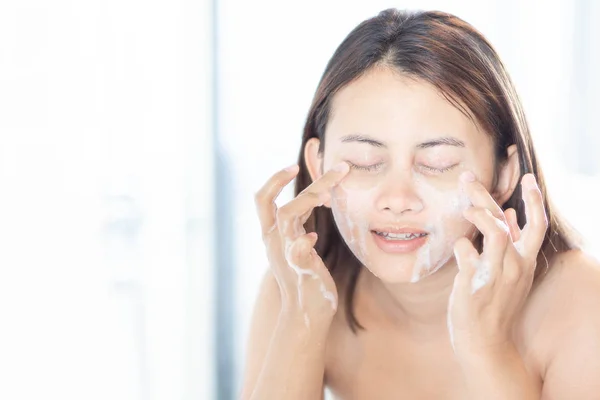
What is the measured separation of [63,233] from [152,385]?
0.56 m

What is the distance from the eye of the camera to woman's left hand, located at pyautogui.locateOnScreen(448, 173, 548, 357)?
39.6 inches

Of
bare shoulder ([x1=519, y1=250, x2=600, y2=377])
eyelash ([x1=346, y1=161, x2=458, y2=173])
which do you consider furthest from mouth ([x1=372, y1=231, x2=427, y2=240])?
bare shoulder ([x1=519, y1=250, x2=600, y2=377])

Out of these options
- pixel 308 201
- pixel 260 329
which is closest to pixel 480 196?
pixel 308 201

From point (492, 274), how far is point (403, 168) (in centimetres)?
20

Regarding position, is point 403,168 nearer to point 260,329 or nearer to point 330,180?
point 330,180

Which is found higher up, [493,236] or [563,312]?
[493,236]

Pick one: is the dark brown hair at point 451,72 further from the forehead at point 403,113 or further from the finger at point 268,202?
the finger at point 268,202

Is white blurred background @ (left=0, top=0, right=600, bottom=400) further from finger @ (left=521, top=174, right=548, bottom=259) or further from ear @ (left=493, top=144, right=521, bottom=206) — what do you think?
finger @ (left=521, top=174, right=548, bottom=259)

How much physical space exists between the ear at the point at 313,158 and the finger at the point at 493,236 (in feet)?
1.06

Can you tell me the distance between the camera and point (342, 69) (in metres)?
1.17

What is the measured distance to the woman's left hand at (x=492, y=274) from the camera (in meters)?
1.01

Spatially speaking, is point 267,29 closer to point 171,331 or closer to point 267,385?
point 171,331

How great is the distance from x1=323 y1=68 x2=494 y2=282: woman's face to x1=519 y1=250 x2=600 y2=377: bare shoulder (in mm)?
144

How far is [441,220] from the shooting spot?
1.10m
